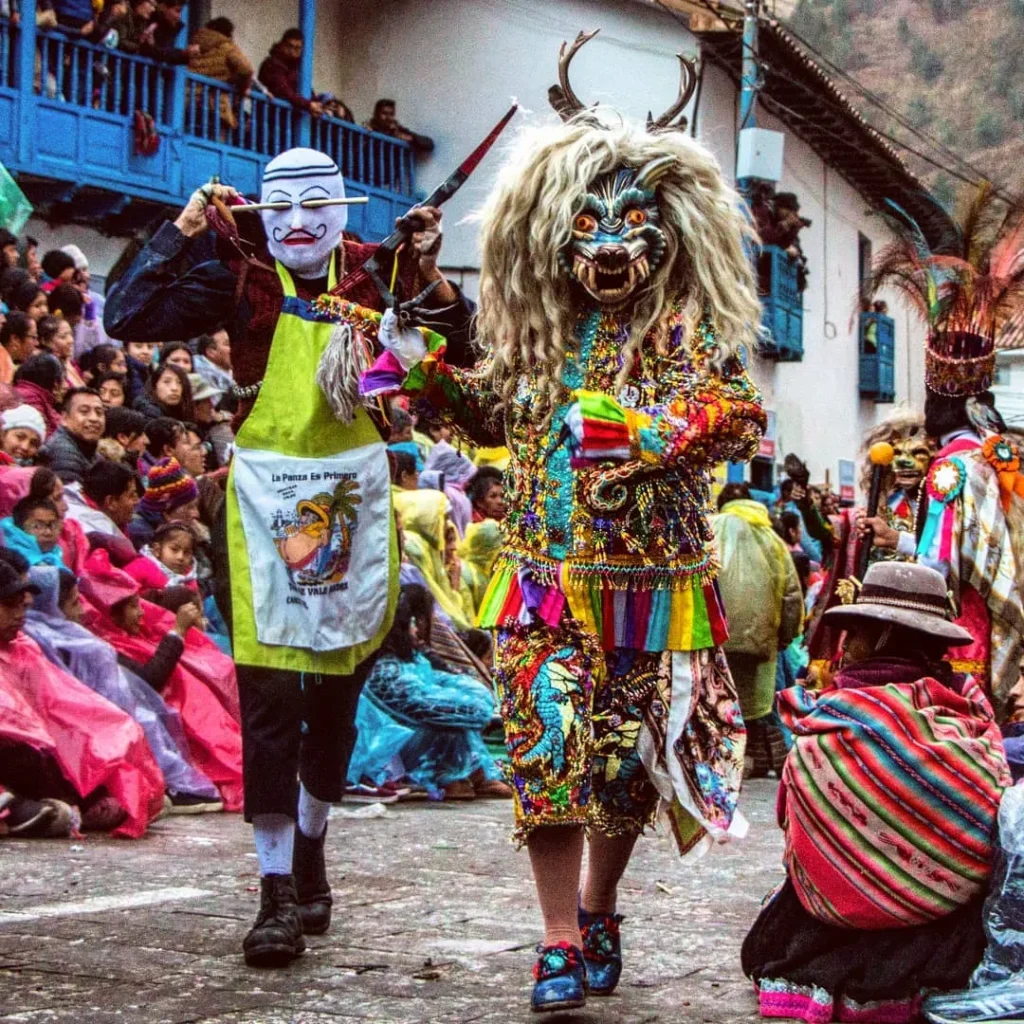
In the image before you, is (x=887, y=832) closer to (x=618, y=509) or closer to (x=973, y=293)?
(x=618, y=509)

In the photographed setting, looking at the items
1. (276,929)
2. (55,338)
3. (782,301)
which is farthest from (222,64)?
(276,929)

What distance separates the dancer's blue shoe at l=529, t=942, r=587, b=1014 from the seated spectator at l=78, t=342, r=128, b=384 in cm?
801

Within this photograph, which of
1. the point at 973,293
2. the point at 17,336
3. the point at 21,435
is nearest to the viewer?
the point at 973,293

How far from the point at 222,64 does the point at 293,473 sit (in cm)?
1567

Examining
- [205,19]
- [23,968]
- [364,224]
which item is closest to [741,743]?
[23,968]

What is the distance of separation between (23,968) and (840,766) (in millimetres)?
1944

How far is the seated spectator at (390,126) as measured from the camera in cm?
2345

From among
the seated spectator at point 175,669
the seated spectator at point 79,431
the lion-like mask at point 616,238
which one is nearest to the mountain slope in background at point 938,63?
the seated spectator at point 79,431

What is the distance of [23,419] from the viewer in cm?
959

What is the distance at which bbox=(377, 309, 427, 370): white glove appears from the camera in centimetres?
456

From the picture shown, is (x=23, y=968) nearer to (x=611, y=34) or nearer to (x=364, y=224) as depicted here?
(x=364, y=224)

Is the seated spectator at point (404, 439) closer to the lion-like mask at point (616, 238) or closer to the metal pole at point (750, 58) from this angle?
the lion-like mask at point (616, 238)

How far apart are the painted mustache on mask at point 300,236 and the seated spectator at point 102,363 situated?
680 centimetres

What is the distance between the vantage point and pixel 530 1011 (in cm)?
421
